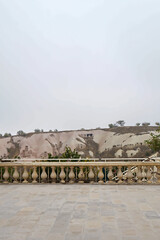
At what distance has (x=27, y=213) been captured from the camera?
4.05 m

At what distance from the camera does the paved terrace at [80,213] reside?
312 centimetres

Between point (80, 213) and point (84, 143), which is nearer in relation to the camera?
point (80, 213)

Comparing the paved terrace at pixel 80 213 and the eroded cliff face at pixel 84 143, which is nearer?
the paved terrace at pixel 80 213

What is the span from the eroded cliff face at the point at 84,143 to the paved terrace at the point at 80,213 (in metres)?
58.0

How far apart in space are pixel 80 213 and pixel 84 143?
71.1 meters

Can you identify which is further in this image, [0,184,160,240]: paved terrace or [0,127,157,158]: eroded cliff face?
[0,127,157,158]: eroded cliff face

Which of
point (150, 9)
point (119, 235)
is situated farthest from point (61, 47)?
point (119, 235)

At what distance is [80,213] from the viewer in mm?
3992

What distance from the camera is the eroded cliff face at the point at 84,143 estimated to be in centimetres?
6669

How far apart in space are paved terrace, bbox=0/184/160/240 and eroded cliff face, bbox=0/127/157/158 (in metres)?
58.0

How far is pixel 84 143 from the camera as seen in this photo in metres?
74.8

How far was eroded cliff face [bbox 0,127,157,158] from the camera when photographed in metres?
66.7

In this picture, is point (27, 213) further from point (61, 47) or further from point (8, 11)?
point (61, 47)

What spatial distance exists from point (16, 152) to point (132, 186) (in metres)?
67.9
